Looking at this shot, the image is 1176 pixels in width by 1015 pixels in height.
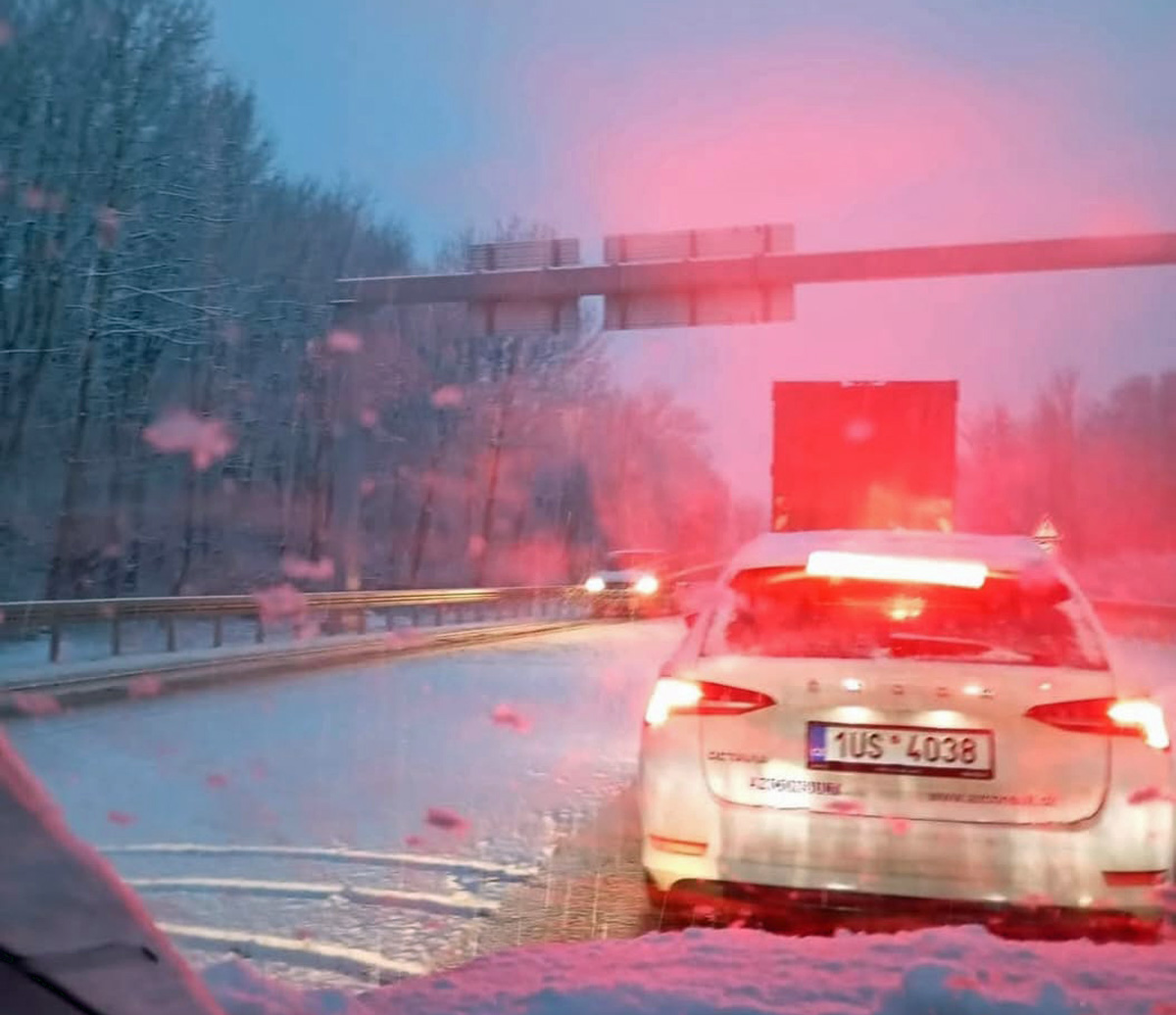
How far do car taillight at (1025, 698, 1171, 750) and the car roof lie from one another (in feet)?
2.18

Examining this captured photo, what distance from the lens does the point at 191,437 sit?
29734 millimetres

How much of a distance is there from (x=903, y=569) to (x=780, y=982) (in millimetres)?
2342

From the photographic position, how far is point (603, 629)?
31.0 meters

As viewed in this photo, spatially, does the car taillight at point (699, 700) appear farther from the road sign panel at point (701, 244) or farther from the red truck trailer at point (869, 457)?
the road sign panel at point (701, 244)

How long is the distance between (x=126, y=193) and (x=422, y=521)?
24294 millimetres

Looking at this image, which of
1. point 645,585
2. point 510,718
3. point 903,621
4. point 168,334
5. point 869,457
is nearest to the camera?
point 903,621

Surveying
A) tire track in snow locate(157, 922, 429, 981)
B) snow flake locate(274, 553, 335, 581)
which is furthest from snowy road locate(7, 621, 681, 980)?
snow flake locate(274, 553, 335, 581)

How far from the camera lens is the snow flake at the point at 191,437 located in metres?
28.1

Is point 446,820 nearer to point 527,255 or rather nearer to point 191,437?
point 527,255

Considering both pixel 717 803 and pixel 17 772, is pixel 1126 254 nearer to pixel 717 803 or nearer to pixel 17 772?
pixel 717 803

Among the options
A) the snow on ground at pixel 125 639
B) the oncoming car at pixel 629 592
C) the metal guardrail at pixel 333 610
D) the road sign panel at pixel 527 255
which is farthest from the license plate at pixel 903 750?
the oncoming car at pixel 629 592

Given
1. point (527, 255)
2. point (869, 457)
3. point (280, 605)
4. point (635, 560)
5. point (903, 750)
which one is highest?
point (527, 255)

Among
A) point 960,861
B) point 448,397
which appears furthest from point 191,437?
point 960,861

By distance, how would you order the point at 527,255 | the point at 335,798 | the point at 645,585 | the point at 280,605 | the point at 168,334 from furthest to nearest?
the point at 645,585 < the point at 280,605 < the point at 168,334 < the point at 527,255 < the point at 335,798
